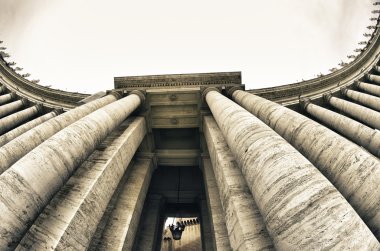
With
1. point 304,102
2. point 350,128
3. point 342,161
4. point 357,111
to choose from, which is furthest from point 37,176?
point 304,102

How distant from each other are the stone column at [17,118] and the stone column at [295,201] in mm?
14638

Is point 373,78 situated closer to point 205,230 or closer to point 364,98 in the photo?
point 364,98

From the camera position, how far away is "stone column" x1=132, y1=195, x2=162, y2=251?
35.2 feet

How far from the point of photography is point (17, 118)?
1499cm

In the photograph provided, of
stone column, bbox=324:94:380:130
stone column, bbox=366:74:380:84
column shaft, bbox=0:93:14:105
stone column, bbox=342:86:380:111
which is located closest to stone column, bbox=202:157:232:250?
stone column, bbox=324:94:380:130

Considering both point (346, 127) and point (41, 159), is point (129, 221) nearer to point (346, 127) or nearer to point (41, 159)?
point (41, 159)

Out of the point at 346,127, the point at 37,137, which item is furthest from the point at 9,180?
the point at 346,127

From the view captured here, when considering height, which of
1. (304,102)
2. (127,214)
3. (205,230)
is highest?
(304,102)

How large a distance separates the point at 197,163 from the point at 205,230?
3.92m

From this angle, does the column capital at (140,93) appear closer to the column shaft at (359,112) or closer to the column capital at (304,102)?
the column capital at (304,102)

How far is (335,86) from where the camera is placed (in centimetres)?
1545

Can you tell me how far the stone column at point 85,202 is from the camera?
207 inches

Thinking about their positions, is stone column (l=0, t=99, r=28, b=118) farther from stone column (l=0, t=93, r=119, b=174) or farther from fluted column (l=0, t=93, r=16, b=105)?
stone column (l=0, t=93, r=119, b=174)

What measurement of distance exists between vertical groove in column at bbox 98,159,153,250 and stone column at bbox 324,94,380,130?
10935mm
